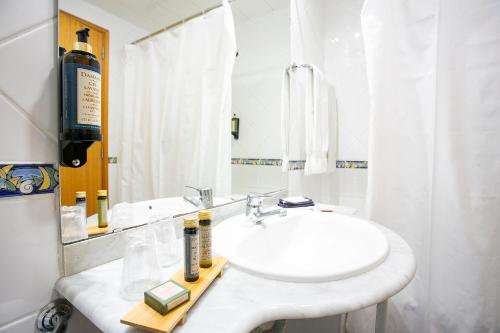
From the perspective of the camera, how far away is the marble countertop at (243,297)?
0.35m

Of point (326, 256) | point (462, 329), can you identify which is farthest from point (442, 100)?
point (462, 329)

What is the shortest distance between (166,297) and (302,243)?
0.65 metres

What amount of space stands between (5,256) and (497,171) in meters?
1.53

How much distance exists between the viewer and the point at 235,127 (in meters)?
1.16

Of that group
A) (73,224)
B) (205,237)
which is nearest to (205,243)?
(205,237)

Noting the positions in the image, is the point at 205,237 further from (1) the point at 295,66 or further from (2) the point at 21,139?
(1) the point at 295,66

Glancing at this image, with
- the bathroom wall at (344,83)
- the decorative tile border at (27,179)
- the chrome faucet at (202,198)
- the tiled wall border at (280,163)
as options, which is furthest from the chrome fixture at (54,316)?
the bathroom wall at (344,83)

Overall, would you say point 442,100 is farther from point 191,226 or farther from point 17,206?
point 17,206

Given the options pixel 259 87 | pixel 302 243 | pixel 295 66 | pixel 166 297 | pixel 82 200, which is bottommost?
pixel 302 243

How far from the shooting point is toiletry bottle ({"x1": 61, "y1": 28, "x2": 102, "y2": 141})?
0.42 m

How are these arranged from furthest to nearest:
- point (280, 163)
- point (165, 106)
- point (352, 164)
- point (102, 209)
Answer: point (352, 164) < point (280, 163) < point (165, 106) < point (102, 209)

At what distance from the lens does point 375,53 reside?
1.13m

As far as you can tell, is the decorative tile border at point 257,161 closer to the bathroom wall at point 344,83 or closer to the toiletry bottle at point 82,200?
the bathroom wall at point 344,83

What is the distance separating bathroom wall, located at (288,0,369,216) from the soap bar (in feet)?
3.69
